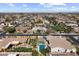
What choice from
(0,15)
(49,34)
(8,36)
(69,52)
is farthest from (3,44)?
(69,52)

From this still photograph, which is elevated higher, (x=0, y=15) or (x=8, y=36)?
(x=0, y=15)

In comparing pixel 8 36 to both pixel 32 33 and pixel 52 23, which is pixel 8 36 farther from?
pixel 52 23

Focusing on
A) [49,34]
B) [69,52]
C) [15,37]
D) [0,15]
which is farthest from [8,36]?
[69,52]

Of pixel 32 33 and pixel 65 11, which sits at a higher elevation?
pixel 65 11

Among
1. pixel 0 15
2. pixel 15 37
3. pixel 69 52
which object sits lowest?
pixel 69 52

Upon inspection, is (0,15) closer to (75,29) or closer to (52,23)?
(52,23)

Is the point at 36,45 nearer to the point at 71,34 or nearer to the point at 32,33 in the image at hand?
the point at 32,33

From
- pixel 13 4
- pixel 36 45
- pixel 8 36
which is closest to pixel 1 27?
pixel 8 36
